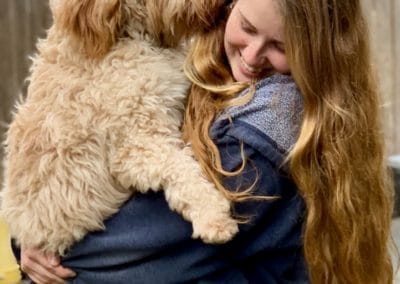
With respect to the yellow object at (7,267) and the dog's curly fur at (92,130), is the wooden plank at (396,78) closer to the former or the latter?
the yellow object at (7,267)

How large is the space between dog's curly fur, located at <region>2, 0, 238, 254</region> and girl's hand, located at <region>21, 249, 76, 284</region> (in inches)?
1.2

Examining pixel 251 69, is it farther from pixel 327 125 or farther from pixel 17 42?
pixel 17 42

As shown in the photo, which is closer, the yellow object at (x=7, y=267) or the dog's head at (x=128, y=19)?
the dog's head at (x=128, y=19)

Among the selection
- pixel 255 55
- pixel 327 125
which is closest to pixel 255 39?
pixel 255 55

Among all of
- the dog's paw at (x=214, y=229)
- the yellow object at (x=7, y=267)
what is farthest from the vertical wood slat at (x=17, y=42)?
the dog's paw at (x=214, y=229)

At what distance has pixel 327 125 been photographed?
230cm

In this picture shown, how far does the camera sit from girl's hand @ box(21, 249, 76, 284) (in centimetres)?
240

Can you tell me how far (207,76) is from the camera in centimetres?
242

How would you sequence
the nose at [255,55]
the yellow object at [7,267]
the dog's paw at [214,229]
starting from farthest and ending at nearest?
the yellow object at [7,267] < the nose at [255,55] < the dog's paw at [214,229]

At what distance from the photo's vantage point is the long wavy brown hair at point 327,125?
2262 millimetres

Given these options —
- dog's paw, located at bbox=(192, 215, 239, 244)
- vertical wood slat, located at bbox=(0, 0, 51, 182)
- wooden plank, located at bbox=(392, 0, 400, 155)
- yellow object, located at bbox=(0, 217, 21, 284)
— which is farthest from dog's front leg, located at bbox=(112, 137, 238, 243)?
wooden plank, located at bbox=(392, 0, 400, 155)

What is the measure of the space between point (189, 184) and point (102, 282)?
39 cm

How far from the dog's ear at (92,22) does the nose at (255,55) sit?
0.41 m

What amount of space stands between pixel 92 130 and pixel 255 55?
0.53 metres
